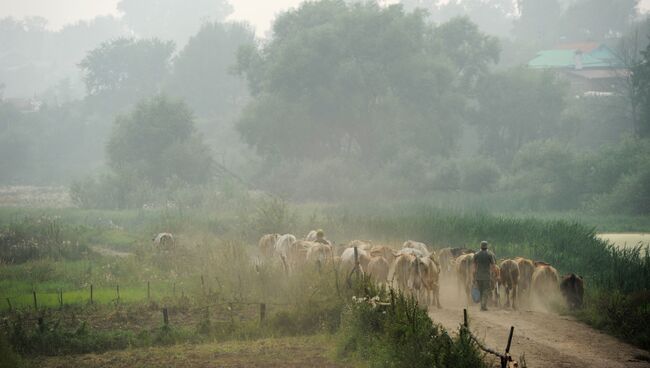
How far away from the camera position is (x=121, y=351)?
1756cm

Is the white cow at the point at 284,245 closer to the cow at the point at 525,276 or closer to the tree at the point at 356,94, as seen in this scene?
the cow at the point at 525,276

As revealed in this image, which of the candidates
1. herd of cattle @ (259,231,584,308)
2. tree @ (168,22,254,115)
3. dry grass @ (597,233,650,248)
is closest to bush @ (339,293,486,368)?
herd of cattle @ (259,231,584,308)

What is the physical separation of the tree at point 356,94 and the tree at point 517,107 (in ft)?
21.7

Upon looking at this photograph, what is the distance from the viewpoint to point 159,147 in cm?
6069

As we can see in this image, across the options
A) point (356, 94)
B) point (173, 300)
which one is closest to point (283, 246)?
point (173, 300)

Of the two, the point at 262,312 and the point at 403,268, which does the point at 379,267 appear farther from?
the point at 262,312

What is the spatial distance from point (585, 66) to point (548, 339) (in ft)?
242

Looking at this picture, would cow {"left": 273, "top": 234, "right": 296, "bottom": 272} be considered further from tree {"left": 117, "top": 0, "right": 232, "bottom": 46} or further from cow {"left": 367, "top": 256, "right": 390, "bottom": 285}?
tree {"left": 117, "top": 0, "right": 232, "bottom": 46}

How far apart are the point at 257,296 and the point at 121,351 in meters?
5.90

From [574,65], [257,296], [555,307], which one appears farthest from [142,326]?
[574,65]

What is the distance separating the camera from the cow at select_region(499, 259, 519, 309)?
2158cm

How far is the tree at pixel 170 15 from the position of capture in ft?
517

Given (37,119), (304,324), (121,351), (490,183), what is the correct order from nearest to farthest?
(121,351)
(304,324)
(490,183)
(37,119)

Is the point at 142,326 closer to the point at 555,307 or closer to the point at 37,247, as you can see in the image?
the point at 555,307
